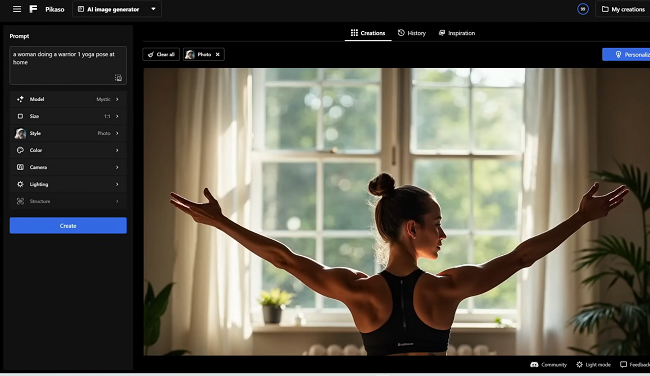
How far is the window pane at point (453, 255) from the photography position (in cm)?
414

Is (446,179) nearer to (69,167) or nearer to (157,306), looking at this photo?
(157,306)

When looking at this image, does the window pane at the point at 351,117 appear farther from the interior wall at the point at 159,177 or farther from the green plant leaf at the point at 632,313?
the green plant leaf at the point at 632,313

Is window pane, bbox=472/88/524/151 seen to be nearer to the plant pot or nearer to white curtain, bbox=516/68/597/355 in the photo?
white curtain, bbox=516/68/597/355

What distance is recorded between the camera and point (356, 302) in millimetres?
1930

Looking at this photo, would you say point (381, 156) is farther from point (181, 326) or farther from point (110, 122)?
point (110, 122)

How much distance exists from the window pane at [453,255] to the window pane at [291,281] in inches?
24.7

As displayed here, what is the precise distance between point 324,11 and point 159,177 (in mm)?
2639

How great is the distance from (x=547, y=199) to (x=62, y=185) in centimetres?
301

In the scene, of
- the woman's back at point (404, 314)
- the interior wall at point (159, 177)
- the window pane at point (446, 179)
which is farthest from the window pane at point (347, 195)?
the woman's back at point (404, 314)

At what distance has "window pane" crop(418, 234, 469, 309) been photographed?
13.6ft

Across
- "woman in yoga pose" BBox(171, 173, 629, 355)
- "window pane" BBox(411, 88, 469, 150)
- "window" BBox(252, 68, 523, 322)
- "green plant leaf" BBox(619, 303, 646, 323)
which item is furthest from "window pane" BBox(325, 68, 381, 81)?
"woman in yoga pose" BBox(171, 173, 629, 355)

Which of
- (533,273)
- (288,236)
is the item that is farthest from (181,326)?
(533,273)

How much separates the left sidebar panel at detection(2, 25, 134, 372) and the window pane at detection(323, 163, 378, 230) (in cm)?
267

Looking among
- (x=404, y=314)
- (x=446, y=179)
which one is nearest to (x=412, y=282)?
(x=404, y=314)
